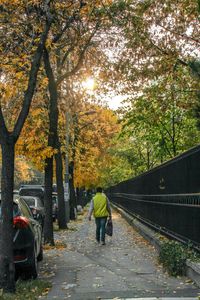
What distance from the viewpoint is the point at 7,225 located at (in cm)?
841

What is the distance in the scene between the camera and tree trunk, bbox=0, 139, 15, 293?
8242mm

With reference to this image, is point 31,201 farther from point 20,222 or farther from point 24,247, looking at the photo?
point 24,247

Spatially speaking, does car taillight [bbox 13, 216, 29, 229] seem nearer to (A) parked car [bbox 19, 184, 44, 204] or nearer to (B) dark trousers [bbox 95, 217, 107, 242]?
(B) dark trousers [bbox 95, 217, 107, 242]

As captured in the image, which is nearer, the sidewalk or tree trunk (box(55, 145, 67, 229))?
the sidewalk

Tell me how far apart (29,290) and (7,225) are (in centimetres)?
108

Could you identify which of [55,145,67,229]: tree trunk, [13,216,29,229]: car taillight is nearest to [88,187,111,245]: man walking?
[55,145,67,229]: tree trunk

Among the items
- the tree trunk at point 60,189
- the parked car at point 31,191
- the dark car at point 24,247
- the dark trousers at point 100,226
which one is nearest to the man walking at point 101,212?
the dark trousers at point 100,226

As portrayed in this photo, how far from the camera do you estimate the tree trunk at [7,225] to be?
8.24 meters

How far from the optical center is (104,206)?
16.2 m

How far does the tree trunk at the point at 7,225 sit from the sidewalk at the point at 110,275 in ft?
2.32

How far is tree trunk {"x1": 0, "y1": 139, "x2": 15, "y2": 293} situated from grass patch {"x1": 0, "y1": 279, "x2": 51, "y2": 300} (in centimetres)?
24

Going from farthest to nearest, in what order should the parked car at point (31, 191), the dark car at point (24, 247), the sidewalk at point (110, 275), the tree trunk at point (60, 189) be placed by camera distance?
Result: 1. the parked car at point (31, 191)
2. the tree trunk at point (60, 189)
3. the dark car at point (24, 247)
4. the sidewalk at point (110, 275)

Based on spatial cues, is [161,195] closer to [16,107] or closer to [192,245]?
[192,245]

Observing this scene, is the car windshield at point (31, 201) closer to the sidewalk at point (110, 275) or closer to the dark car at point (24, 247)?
the sidewalk at point (110, 275)
